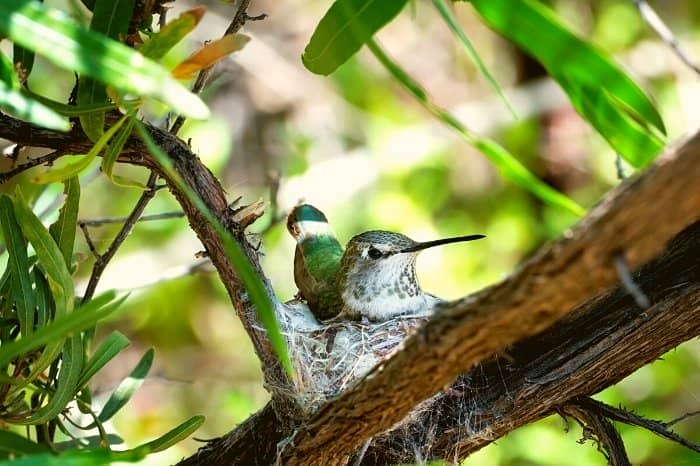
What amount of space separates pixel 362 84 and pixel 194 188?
11.2 ft

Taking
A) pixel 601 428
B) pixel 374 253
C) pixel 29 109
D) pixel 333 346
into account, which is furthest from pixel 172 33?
pixel 374 253

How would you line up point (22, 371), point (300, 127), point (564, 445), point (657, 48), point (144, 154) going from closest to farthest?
1. point (144, 154)
2. point (22, 371)
3. point (564, 445)
4. point (657, 48)
5. point (300, 127)

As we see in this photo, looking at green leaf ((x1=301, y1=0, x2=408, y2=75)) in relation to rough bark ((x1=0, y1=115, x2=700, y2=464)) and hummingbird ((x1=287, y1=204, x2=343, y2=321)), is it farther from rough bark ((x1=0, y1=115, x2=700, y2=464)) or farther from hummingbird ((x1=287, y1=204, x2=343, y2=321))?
hummingbird ((x1=287, y1=204, x2=343, y2=321))

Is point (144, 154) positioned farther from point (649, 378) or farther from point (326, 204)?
point (649, 378)

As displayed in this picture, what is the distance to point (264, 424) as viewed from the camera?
5.43 feet

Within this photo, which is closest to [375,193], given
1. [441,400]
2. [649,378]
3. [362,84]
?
[362,84]

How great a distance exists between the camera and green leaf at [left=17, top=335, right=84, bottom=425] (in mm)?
1470

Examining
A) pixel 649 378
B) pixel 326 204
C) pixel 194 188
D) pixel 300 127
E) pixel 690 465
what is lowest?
pixel 690 465

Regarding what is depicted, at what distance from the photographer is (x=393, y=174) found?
4176mm

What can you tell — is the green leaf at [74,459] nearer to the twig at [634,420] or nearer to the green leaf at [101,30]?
the green leaf at [101,30]

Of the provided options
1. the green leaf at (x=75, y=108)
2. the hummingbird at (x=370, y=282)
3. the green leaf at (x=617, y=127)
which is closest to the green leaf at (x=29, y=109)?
the green leaf at (x=75, y=108)

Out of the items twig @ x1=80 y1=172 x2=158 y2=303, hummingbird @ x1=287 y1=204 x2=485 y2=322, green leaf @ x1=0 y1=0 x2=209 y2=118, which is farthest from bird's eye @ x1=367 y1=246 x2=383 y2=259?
green leaf @ x1=0 y1=0 x2=209 y2=118

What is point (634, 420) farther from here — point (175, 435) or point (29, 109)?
point (29, 109)

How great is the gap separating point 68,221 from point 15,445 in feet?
1.07
